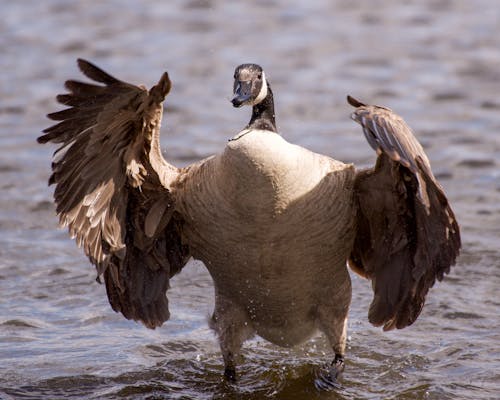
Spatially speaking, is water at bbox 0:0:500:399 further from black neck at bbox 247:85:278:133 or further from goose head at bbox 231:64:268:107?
goose head at bbox 231:64:268:107

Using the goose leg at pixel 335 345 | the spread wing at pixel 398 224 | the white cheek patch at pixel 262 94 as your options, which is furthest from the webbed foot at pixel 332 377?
the white cheek patch at pixel 262 94

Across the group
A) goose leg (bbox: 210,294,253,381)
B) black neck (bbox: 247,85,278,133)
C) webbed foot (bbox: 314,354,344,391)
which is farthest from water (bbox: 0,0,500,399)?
black neck (bbox: 247,85,278,133)

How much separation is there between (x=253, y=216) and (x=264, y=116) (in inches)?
30.2

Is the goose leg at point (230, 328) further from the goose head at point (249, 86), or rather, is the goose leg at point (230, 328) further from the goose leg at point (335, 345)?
the goose head at point (249, 86)

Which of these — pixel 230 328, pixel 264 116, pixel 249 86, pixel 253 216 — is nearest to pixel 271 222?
pixel 253 216

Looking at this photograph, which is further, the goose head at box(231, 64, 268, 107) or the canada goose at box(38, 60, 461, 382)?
the goose head at box(231, 64, 268, 107)

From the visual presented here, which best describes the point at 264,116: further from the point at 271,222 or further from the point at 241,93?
the point at 271,222

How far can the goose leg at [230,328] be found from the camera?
7590mm

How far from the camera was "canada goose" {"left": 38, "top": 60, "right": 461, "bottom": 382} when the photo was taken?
6.51 metres

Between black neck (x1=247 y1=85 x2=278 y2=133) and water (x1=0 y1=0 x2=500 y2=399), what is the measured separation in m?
1.91

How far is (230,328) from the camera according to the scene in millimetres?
7625

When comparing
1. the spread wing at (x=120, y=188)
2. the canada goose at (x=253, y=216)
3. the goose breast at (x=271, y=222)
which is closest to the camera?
the spread wing at (x=120, y=188)

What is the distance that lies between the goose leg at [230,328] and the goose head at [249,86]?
1.46 m

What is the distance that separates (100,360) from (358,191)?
238cm
